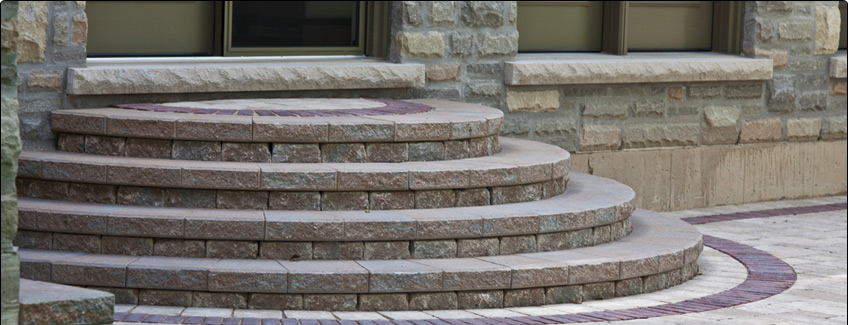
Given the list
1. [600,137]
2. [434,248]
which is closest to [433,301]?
[434,248]

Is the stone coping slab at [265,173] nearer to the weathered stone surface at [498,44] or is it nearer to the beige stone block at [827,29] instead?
the weathered stone surface at [498,44]

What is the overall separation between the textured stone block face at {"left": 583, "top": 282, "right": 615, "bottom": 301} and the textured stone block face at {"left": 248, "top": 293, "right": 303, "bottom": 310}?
5.55 feet

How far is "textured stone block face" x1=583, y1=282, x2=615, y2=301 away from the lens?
6.55m

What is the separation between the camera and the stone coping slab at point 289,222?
6.20m

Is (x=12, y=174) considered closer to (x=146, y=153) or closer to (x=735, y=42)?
(x=146, y=153)

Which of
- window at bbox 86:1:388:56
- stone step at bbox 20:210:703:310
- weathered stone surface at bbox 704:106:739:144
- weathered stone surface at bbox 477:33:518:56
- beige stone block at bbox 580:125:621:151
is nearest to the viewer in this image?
stone step at bbox 20:210:703:310

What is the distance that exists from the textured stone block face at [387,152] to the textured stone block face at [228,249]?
1222 millimetres

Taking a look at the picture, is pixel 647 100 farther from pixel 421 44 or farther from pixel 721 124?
pixel 421 44

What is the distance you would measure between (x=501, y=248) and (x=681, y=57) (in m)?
4.88

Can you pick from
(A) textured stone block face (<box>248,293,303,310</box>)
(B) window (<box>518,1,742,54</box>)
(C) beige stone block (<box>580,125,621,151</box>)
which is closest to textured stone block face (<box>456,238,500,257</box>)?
(A) textured stone block face (<box>248,293,303,310</box>)

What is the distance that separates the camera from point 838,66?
1155 centimetres

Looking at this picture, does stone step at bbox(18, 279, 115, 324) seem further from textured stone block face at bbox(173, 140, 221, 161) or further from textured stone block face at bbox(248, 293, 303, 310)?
textured stone block face at bbox(173, 140, 221, 161)

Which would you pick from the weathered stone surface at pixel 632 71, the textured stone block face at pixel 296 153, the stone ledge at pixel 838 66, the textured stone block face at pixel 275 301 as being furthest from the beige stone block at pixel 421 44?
the stone ledge at pixel 838 66

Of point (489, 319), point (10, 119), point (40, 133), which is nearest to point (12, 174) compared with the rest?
point (10, 119)
